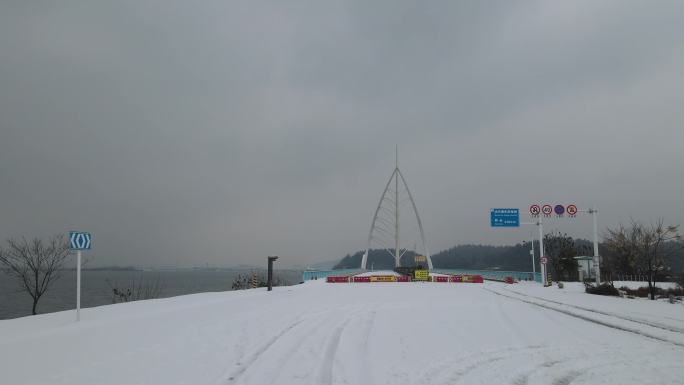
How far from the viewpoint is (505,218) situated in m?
42.8

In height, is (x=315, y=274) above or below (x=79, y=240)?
below

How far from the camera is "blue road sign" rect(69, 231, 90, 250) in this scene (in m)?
13.0

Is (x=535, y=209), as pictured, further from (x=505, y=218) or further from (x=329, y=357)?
(x=329, y=357)

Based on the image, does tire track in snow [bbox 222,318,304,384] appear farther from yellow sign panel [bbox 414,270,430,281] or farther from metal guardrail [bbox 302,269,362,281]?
metal guardrail [bbox 302,269,362,281]

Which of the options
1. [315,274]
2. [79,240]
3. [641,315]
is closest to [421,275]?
[315,274]

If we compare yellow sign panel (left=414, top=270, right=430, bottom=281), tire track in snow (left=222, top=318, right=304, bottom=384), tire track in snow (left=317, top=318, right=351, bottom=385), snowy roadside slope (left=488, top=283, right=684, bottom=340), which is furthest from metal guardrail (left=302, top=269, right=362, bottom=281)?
tire track in snow (left=222, top=318, right=304, bottom=384)

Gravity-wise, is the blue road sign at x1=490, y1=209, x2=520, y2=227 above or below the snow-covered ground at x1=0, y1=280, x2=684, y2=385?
above

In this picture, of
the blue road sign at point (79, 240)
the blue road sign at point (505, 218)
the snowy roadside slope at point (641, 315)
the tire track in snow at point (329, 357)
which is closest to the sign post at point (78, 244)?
the blue road sign at point (79, 240)

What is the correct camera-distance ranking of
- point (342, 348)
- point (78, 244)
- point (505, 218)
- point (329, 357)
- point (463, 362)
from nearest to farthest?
point (463, 362) → point (329, 357) → point (342, 348) → point (78, 244) → point (505, 218)

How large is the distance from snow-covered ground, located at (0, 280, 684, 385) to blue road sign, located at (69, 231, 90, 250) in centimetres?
221

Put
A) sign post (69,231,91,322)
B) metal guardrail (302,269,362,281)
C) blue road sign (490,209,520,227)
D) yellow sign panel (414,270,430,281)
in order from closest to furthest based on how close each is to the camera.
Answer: sign post (69,231,91,322) < yellow sign panel (414,270,430,281) < blue road sign (490,209,520,227) < metal guardrail (302,269,362,281)

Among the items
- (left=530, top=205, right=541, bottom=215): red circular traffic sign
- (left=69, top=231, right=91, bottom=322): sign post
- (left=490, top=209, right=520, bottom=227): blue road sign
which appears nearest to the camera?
(left=69, top=231, right=91, bottom=322): sign post

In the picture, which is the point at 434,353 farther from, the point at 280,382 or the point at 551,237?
the point at 551,237

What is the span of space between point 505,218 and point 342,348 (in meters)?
37.7
